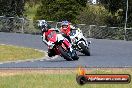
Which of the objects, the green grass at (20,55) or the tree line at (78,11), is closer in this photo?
the green grass at (20,55)

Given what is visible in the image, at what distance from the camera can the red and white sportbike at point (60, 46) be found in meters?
18.6

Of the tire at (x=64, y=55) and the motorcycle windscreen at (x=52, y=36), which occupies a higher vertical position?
the motorcycle windscreen at (x=52, y=36)

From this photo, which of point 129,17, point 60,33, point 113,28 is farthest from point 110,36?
point 60,33

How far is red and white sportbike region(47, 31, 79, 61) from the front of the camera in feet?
61.1

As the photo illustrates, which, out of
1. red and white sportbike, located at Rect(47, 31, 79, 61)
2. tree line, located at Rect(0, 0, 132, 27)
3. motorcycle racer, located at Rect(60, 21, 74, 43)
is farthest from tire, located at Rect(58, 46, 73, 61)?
tree line, located at Rect(0, 0, 132, 27)

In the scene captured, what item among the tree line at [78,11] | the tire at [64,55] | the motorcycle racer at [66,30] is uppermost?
the motorcycle racer at [66,30]

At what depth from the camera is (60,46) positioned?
18.8m

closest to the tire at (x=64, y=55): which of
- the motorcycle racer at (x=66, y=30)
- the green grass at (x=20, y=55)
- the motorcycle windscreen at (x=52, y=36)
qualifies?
the motorcycle windscreen at (x=52, y=36)

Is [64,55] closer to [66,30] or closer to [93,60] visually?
[93,60]

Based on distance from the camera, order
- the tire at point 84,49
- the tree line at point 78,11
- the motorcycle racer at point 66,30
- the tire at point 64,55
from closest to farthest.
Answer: the tire at point 64,55, the motorcycle racer at point 66,30, the tire at point 84,49, the tree line at point 78,11

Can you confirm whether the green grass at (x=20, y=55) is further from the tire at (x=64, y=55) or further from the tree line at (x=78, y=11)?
the tree line at (x=78, y=11)

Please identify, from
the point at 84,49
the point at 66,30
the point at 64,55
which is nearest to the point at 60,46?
the point at 64,55

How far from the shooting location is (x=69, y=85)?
9414 millimetres

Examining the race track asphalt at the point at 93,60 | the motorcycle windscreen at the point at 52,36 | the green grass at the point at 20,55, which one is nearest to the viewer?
the race track asphalt at the point at 93,60
